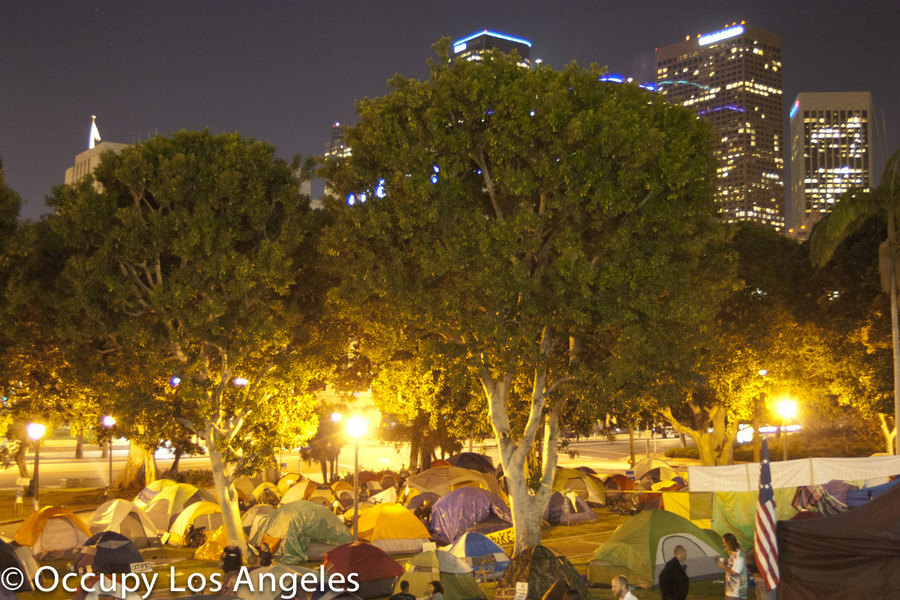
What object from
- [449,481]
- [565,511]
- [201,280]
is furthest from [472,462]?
[201,280]

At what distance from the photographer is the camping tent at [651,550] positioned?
61.0 feet

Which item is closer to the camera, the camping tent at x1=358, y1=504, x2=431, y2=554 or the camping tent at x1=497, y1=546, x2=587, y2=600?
the camping tent at x1=497, y1=546, x2=587, y2=600

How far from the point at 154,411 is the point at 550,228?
11.9 meters

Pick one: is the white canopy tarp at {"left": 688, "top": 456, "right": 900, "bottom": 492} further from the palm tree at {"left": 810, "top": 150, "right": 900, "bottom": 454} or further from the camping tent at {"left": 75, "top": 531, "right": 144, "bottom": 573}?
the camping tent at {"left": 75, "top": 531, "right": 144, "bottom": 573}

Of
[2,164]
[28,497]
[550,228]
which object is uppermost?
[2,164]

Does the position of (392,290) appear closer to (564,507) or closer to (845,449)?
(564,507)

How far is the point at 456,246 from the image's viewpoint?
66.0 ft

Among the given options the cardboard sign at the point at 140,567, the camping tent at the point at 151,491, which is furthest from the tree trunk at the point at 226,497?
the camping tent at the point at 151,491

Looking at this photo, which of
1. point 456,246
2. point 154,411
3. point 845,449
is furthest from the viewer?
point 845,449

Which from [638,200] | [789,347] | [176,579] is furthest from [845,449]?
[176,579]

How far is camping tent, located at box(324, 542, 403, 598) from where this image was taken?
1811cm

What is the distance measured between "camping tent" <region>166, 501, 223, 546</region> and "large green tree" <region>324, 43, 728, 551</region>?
10079 mm

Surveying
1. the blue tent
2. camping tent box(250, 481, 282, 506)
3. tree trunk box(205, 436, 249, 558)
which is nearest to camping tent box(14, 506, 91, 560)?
tree trunk box(205, 436, 249, 558)

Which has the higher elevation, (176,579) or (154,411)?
(154,411)
